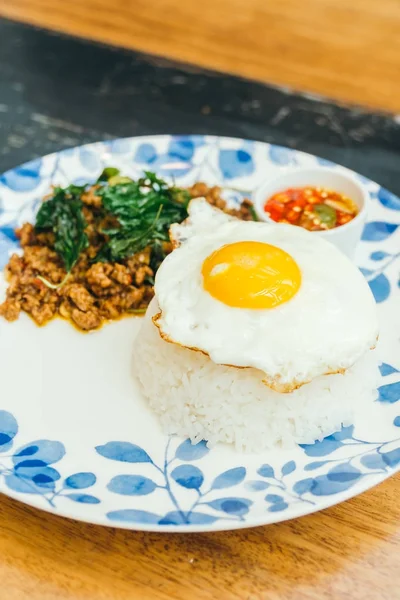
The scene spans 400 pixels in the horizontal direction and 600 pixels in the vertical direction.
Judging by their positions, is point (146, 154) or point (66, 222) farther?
point (146, 154)

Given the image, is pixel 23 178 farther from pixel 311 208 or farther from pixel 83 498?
pixel 83 498

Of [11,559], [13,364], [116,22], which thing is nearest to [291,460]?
[11,559]

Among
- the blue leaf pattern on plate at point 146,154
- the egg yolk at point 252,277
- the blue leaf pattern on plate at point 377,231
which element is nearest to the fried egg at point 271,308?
the egg yolk at point 252,277

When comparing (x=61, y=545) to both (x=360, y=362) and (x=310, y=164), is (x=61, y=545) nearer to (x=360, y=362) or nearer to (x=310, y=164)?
(x=360, y=362)

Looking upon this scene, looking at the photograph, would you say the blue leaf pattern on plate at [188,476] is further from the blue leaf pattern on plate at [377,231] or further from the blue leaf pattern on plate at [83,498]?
the blue leaf pattern on plate at [377,231]

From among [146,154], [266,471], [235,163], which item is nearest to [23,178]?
[146,154]

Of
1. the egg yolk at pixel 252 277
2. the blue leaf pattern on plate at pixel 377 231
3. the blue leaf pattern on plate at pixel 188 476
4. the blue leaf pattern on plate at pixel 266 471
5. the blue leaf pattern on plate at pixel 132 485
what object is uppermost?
the egg yolk at pixel 252 277
